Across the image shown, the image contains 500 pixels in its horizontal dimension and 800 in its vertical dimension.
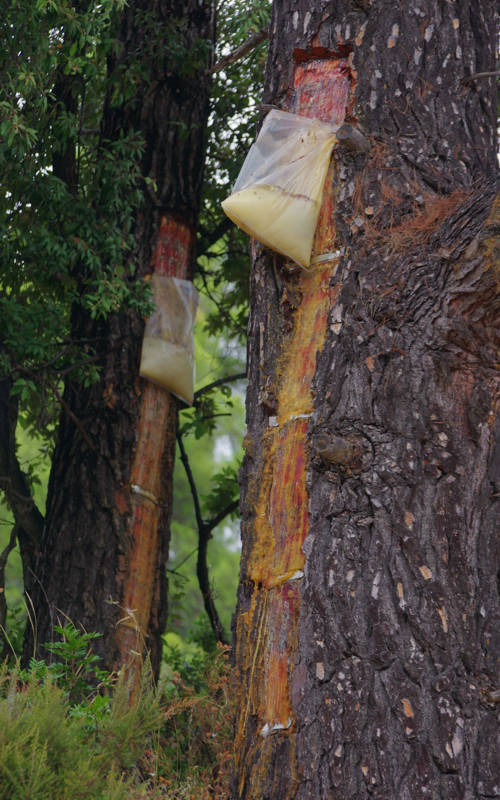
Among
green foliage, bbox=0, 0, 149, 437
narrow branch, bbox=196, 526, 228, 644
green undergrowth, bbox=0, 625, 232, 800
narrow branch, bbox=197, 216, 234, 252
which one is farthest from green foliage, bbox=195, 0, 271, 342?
green undergrowth, bbox=0, 625, 232, 800

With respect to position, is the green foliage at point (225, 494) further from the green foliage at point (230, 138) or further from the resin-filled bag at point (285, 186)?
the resin-filled bag at point (285, 186)

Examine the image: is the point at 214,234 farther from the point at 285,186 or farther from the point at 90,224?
the point at 285,186

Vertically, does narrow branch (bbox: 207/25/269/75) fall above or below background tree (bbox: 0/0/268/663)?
above

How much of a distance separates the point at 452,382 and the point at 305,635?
101cm

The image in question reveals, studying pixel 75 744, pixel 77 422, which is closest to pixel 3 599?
pixel 77 422

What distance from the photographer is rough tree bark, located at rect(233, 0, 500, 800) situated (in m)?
3.07

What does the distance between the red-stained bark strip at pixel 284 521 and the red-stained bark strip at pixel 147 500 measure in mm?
3457

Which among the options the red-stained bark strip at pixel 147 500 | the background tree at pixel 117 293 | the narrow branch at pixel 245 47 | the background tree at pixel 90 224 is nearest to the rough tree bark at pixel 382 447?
the background tree at pixel 90 224

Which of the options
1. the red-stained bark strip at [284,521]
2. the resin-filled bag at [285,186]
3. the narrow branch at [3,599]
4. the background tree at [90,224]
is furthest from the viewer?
the narrow branch at [3,599]

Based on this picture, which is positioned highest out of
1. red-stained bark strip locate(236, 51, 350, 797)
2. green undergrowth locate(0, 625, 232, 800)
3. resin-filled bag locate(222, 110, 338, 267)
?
resin-filled bag locate(222, 110, 338, 267)

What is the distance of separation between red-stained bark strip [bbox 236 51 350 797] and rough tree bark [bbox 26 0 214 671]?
315 cm

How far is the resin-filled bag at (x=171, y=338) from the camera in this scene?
742 cm

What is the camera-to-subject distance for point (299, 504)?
3484mm

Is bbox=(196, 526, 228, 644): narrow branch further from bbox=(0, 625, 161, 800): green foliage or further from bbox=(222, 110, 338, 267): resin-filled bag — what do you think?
bbox=(222, 110, 338, 267): resin-filled bag
